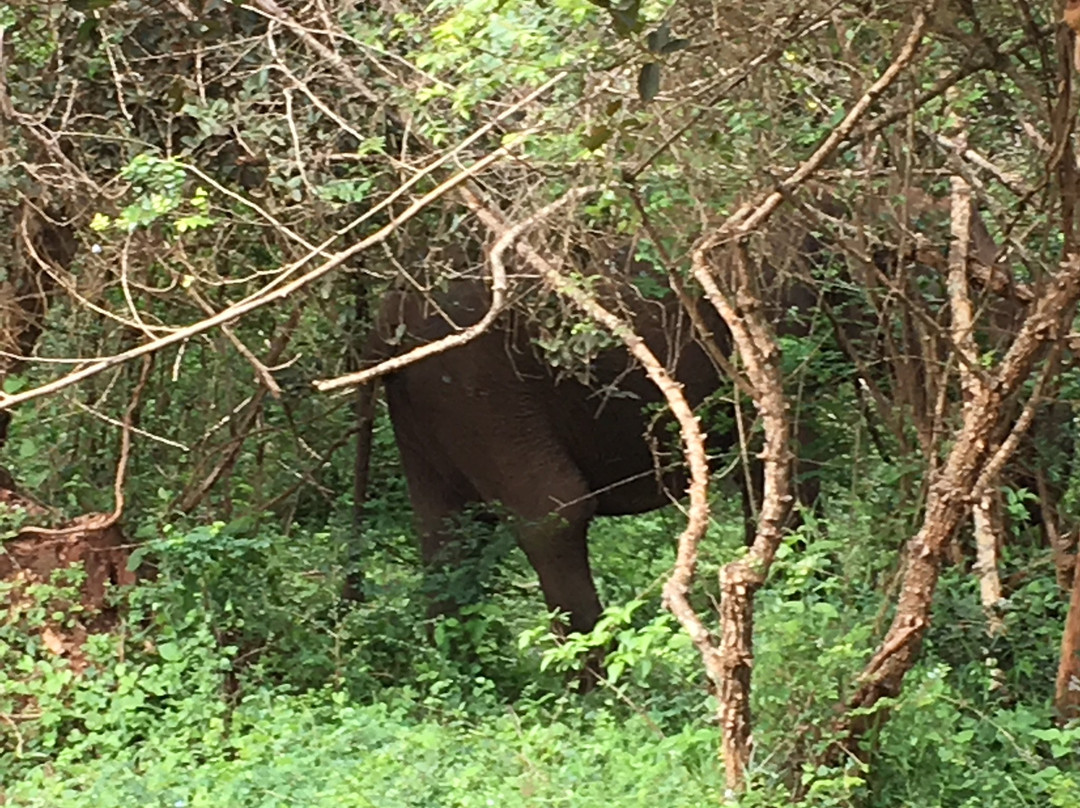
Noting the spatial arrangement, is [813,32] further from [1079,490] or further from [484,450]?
[484,450]

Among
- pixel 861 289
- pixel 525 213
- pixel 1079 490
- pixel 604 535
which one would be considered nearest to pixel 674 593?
pixel 525 213

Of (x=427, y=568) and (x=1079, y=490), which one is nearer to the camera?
(x=1079, y=490)

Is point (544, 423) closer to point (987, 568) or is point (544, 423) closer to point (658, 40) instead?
point (987, 568)

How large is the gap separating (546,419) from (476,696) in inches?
53.8

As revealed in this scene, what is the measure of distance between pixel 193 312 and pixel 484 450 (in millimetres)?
1222

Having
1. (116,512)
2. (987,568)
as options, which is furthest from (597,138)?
(116,512)

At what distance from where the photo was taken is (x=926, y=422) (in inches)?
168

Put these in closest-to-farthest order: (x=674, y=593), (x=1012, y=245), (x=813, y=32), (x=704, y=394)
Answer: (x=674, y=593) < (x=813, y=32) < (x=1012, y=245) < (x=704, y=394)

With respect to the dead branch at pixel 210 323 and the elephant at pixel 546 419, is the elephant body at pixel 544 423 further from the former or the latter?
the dead branch at pixel 210 323

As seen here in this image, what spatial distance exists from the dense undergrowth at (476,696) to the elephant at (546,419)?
0.27 m

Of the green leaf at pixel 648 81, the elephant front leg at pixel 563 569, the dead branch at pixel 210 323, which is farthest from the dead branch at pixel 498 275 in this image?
the elephant front leg at pixel 563 569

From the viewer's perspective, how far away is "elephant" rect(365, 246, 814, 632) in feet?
17.8

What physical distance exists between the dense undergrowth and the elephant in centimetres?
27

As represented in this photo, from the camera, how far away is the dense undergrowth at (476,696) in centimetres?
353
